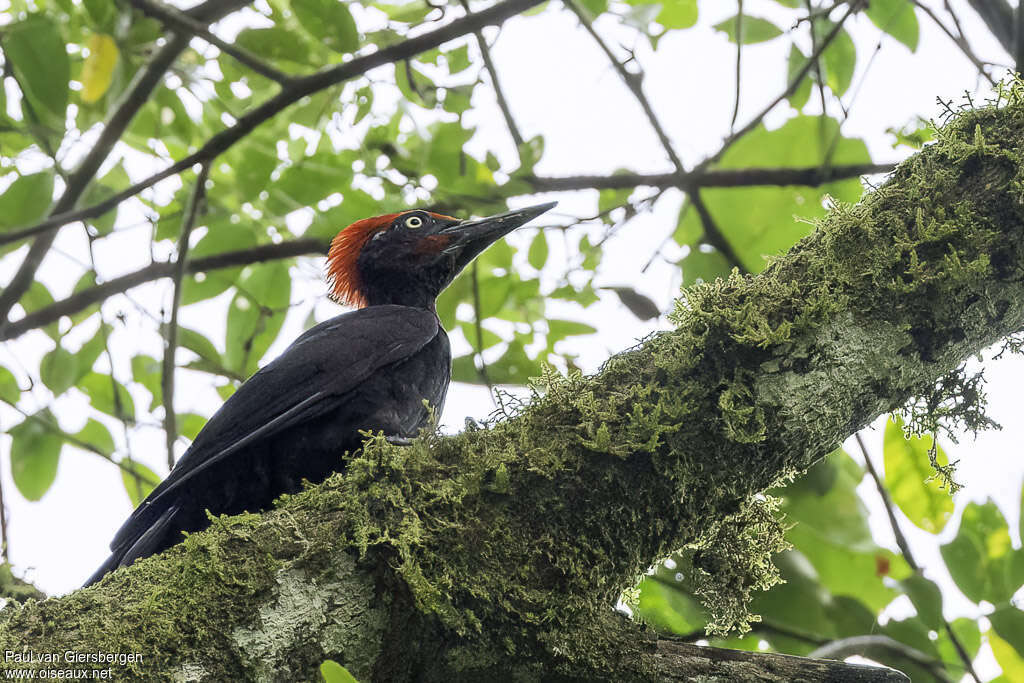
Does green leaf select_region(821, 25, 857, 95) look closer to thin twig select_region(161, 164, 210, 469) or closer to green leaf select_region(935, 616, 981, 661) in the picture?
green leaf select_region(935, 616, 981, 661)

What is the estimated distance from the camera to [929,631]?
271 cm

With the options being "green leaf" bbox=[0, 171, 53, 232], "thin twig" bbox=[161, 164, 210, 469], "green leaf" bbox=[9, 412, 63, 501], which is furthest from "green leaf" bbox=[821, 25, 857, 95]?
"green leaf" bbox=[9, 412, 63, 501]

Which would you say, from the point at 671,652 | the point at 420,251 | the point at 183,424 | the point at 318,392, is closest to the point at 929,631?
the point at 671,652

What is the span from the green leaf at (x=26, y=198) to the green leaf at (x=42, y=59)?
0.88 ft

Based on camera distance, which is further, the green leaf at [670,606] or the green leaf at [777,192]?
the green leaf at [777,192]

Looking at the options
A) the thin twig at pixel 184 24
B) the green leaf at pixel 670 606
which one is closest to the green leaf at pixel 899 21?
the green leaf at pixel 670 606

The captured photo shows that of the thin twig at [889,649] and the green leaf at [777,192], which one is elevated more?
the green leaf at [777,192]

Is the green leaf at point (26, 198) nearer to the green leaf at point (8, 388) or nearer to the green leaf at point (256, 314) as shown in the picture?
the green leaf at point (8, 388)

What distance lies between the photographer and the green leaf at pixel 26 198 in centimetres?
334

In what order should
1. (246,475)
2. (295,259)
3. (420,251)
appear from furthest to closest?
(295,259) < (420,251) < (246,475)

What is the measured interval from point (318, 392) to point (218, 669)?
Result: 143 cm

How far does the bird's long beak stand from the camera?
12.1 feet

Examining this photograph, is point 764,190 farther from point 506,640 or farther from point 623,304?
point 506,640

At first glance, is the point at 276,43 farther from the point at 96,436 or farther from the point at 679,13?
the point at 96,436
